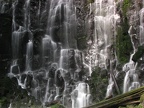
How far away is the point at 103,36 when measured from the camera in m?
21.6

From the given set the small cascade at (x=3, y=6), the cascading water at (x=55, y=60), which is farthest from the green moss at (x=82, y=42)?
Answer: the small cascade at (x=3, y=6)

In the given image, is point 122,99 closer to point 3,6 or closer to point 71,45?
point 71,45

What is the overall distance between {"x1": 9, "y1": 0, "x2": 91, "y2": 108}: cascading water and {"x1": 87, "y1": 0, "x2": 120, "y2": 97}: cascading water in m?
0.95

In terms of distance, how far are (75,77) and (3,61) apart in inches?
236

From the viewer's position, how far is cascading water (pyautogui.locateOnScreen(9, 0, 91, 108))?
18.0 meters

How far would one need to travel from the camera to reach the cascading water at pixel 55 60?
1805 cm

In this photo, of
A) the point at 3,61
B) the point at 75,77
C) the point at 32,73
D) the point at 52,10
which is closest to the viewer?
the point at 75,77

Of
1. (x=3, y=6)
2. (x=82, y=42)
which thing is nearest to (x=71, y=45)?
(x=82, y=42)

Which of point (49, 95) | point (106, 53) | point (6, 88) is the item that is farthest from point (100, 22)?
point (6, 88)

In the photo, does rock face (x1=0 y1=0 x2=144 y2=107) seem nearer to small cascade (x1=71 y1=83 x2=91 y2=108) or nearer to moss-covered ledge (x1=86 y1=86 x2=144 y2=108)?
small cascade (x1=71 y1=83 x2=91 y2=108)

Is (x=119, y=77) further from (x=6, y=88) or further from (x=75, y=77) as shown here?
(x=6, y=88)

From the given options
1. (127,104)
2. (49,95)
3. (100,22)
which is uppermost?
(100,22)

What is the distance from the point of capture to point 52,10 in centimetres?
2389

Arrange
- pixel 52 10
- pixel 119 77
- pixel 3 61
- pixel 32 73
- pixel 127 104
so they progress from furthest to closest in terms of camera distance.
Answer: pixel 52 10 < pixel 3 61 < pixel 32 73 < pixel 119 77 < pixel 127 104
